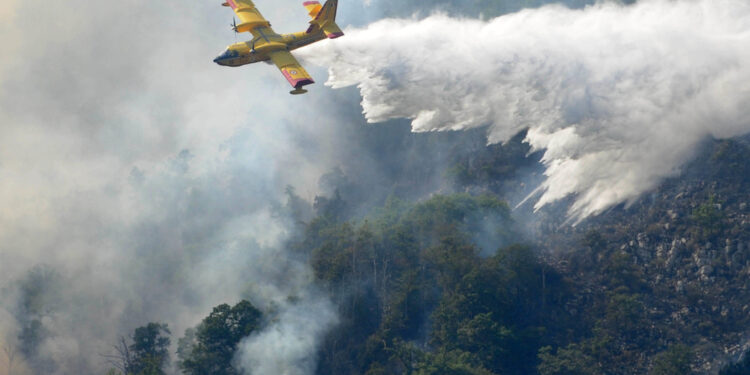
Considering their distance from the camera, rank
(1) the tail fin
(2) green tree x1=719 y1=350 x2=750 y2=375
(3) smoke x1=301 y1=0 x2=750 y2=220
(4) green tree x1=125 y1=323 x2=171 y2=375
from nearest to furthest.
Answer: (2) green tree x1=719 y1=350 x2=750 y2=375, (1) the tail fin, (3) smoke x1=301 y1=0 x2=750 y2=220, (4) green tree x1=125 y1=323 x2=171 y2=375

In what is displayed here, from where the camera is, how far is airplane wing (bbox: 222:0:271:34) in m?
72.8

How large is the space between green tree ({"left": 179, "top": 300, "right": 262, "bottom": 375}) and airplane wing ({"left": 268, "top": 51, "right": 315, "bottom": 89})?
16.0 metres

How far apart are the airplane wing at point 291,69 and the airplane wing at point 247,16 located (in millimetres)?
3542

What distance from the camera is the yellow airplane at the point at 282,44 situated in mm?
69250

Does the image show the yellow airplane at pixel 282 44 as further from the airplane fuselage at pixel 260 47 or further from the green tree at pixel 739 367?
the green tree at pixel 739 367

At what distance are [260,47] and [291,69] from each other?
8.82 feet

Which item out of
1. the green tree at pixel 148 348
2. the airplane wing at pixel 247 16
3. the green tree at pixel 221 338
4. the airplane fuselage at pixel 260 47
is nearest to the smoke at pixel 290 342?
the green tree at pixel 221 338

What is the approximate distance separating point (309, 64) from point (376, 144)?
1268 inches

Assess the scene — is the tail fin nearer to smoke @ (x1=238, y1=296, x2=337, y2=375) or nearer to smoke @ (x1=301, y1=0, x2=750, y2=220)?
smoke @ (x1=301, y1=0, x2=750, y2=220)

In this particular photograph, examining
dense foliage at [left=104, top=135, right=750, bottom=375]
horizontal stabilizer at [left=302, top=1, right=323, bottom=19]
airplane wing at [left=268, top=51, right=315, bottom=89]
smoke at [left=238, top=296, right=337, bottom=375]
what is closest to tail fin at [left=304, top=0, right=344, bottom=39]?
horizontal stabilizer at [left=302, top=1, right=323, bottom=19]

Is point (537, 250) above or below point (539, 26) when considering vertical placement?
below

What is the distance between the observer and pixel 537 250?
77.5m

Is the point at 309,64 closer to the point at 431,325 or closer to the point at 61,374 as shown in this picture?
the point at 431,325

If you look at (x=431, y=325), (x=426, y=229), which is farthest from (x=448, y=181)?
(x=431, y=325)
